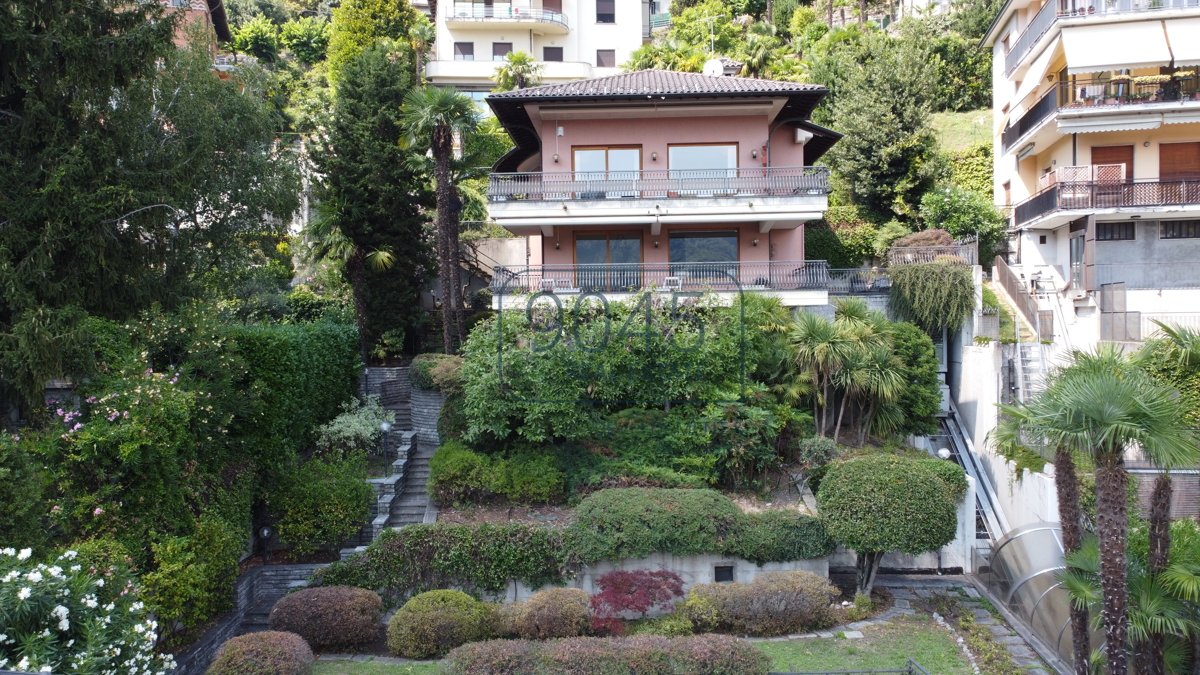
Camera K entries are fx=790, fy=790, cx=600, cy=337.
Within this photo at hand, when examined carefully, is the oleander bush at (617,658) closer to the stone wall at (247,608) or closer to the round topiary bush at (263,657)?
the round topiary bush at (263,657)

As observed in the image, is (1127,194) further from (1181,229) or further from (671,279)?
(671,279)

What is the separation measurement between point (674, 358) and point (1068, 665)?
29.9 feet

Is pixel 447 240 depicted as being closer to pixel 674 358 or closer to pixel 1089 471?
pixel 674 358

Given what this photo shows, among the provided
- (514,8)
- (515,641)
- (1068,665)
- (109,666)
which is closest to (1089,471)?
(1068,665)

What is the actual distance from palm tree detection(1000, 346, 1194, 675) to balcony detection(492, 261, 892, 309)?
34.0 feet

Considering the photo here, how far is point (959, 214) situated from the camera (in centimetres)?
2536

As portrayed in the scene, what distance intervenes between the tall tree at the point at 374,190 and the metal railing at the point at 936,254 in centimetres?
1403

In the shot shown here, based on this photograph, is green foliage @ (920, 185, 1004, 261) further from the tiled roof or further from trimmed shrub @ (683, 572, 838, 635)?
trimmed shrub @ (683, 572, 838, 635)

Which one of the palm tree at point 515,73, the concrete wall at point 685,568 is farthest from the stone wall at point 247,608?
the palm tree at point 515,73

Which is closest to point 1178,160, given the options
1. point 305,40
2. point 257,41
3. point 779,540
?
point 779,540

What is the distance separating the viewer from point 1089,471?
1620 centimetres

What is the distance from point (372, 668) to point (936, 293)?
16546mm

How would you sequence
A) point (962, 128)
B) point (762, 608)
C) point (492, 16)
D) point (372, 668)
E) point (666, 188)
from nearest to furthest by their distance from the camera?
point (372, 668)
point (762, 608)
point (666, 188)
point (962, 128)
point (492, 16)

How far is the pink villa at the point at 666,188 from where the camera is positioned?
68.0ft
